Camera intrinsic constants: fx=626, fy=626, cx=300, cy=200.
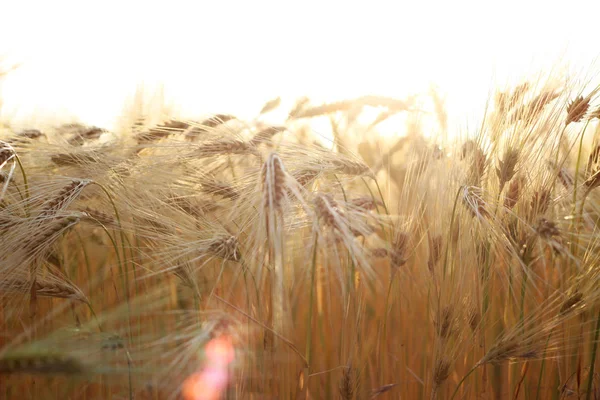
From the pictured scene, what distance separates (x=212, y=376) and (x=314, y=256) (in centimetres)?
30

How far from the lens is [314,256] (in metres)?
1.20

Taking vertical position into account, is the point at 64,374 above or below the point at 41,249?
below

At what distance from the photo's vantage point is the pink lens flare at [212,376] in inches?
44.2

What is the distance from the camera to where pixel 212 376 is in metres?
1.19

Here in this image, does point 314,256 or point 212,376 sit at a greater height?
point 314,256

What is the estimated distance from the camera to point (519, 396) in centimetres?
133

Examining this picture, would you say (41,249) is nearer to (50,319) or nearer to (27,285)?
(27,285)

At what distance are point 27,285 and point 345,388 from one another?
0.63 meters

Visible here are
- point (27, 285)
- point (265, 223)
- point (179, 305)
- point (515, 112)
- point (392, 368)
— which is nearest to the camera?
point (265, 223)

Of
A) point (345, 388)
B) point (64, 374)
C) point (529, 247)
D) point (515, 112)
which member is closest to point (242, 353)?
point (345, 388)

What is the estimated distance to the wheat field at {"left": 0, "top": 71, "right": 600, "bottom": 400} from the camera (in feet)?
3.45

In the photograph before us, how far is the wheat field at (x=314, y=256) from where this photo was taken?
1.05 metres

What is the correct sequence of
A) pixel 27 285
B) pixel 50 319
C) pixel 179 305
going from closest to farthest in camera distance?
pixel 27 285
pixel 50 319
pixel 179 305

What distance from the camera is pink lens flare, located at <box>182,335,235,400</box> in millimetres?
1122
